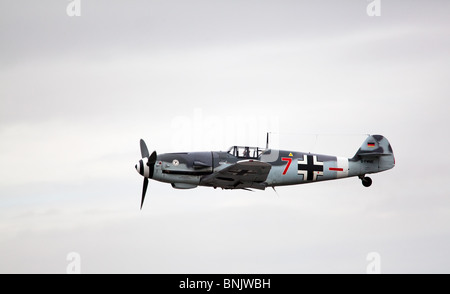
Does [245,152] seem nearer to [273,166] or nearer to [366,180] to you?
[273,166]

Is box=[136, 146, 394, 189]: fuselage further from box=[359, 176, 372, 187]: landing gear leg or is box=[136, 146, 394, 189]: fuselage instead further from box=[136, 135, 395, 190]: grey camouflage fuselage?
box=[359, 176, 372, 187]: landing gear leg

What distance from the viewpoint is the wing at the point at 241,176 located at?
64.0 meters

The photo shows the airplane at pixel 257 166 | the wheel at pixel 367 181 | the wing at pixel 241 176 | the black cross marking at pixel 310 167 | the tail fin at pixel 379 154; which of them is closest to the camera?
the wing at pixel 241 176

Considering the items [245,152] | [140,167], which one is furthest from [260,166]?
[140,167]

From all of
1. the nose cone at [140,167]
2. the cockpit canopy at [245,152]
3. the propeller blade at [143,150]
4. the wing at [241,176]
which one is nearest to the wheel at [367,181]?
the wing at [241,176]

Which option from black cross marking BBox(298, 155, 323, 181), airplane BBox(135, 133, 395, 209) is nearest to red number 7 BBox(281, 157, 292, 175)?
airplane BBox(135, 133, 395, 209)

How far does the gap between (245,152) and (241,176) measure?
1404 millimetres

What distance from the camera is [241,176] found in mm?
64812

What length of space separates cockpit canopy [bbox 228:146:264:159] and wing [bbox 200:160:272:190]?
3.44 feet

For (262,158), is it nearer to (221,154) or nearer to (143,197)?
(221,154)

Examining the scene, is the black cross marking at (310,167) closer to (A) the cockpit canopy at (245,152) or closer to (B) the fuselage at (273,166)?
(B) the fuselage at (273,166)
